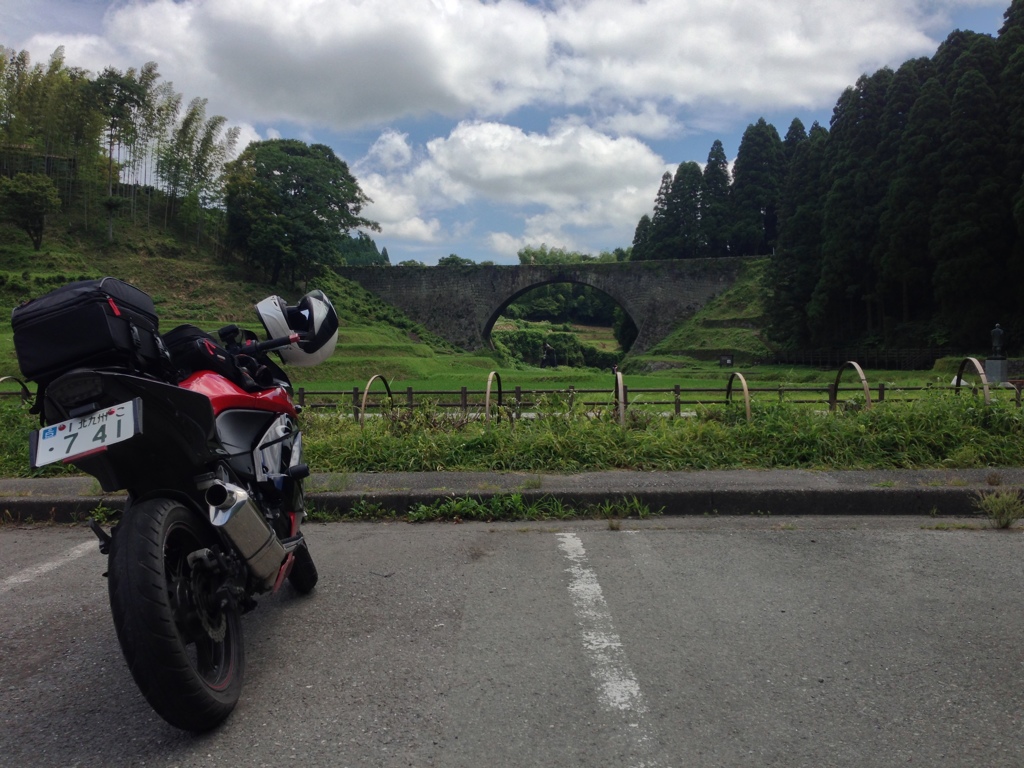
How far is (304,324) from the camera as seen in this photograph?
2.71 m

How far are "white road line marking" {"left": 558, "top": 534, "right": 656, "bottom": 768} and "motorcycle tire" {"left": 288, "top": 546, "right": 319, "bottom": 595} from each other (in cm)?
107

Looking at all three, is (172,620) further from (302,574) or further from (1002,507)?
(1002,507)

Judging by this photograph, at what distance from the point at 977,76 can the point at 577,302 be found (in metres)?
72.5

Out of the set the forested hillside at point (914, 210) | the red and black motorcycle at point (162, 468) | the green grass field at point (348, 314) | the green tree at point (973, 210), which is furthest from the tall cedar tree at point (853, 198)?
the red and black motorcycle at point (162, 468)

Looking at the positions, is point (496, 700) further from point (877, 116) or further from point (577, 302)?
point (577, 302)

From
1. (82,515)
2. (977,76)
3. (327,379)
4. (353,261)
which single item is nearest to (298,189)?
(327,379)

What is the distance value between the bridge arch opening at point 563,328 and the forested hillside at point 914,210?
66.7ft

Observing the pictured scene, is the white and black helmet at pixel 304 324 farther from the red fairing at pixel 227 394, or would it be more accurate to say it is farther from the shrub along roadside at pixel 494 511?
the shrub along roadside at pixel 494 511

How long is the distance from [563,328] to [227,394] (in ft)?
282

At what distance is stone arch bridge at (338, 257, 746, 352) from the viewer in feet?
158

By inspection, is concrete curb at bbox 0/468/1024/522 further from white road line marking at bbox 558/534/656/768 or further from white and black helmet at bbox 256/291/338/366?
white and black helmet at bbox 256/291/338/366

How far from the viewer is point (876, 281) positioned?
2936 cm

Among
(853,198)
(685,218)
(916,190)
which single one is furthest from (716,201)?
(916,190)

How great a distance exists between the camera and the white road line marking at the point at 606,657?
194cm
